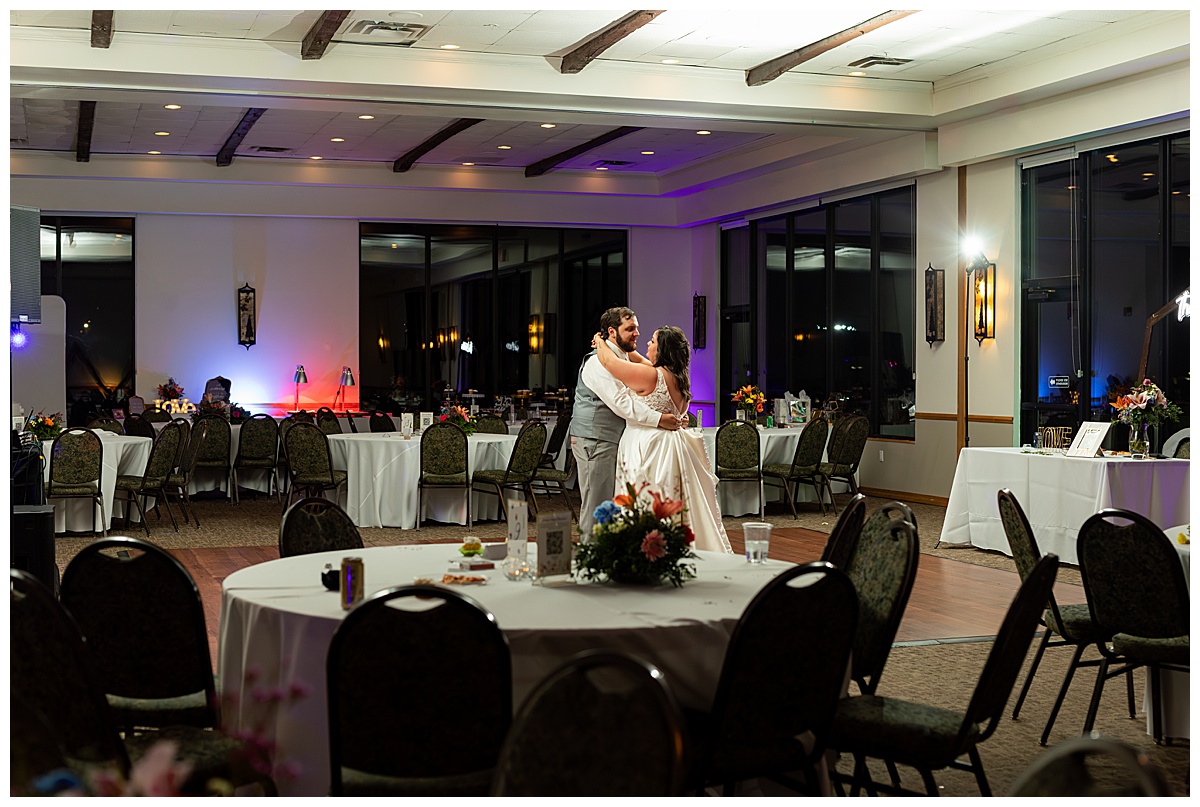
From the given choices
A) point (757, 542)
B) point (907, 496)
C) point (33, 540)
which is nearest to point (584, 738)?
point (757, 542)

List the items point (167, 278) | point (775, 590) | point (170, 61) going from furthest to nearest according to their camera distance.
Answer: point (167, 278), point (170, 61), point (775, 590)

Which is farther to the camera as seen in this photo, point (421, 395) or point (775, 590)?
point (421, 395)

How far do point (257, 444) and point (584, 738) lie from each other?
1095 cm

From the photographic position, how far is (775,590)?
280cm

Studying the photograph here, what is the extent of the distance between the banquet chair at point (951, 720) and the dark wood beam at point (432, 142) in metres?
9.67

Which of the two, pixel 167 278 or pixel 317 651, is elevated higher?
pixel 167 278

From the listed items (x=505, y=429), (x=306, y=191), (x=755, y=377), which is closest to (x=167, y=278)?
(x=306, y=191)

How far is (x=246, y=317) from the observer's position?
1548 cm

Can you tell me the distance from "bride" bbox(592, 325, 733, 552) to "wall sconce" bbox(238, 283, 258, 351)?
9988 millimetres

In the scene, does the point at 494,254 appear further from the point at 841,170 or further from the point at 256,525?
the point at 256,525

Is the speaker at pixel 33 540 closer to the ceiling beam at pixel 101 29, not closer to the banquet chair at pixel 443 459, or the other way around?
the ceiling beam at pixel 101 29

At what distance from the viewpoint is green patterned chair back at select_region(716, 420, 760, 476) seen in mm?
11117

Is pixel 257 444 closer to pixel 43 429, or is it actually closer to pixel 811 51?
pixel 43 429

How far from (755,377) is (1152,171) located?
6.38 metres
